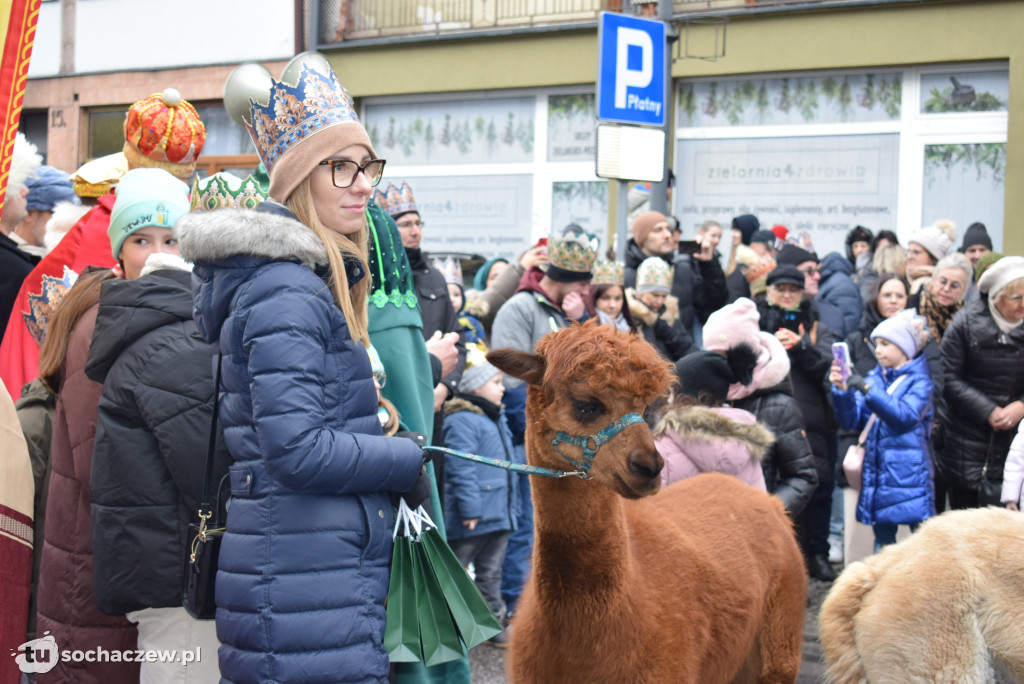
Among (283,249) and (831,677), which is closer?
(283,249)

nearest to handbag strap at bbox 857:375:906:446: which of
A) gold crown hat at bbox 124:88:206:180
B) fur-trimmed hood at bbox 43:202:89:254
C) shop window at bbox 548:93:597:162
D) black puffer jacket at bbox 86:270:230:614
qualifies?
gold crown hat at bbox 124:88:206:180

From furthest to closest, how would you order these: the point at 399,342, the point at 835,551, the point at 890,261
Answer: the point at 890,261, the point at 835,551, the point at 399,342

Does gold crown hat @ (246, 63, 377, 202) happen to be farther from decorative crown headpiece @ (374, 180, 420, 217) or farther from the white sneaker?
the white sneaker

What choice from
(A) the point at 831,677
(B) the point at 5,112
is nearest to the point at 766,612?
(A) the point at 831,677

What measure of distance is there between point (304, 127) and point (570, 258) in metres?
4.29

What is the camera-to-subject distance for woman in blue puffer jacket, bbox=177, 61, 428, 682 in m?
2.71

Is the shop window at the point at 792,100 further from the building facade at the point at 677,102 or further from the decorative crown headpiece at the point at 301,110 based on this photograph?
the decorative crown headpiece at the point at 301,110

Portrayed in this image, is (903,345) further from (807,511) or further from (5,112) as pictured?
(5,112)

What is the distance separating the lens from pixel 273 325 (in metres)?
2.71

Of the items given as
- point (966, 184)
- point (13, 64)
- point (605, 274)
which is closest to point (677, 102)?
point (966, 184)

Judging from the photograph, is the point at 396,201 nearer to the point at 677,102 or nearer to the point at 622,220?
the point at 622,220

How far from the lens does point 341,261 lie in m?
2.98

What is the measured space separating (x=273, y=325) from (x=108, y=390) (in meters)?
0.81

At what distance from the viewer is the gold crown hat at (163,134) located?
17.8 feet
